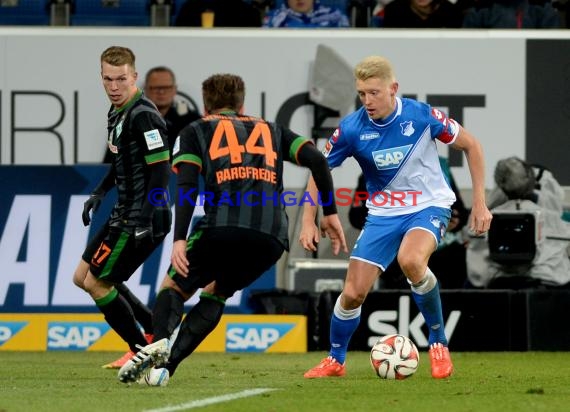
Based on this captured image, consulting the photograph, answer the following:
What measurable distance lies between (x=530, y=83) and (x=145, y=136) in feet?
20.0

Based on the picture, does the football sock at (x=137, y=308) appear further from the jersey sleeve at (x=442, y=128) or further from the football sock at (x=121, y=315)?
the jersey sleeve at (x=442, y=128)

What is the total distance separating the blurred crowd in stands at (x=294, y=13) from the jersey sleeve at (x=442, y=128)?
5.42 meters

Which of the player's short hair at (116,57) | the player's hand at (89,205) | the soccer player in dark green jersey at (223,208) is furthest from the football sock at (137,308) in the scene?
the soccer player in dark green jersey at (223,208)

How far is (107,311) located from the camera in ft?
31.4

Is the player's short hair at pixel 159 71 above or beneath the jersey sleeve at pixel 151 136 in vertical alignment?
above

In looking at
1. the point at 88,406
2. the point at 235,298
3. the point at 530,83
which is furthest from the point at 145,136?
the point at 530,83

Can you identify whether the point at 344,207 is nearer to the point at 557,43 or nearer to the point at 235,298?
the point at 235,298

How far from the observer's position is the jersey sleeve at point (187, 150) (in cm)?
786

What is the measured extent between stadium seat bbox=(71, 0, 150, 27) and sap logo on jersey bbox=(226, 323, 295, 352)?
3.93 metres

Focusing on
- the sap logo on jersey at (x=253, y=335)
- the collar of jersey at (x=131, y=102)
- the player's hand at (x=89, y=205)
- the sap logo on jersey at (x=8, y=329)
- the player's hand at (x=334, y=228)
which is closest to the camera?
the player's hand at (x=334, y=228)

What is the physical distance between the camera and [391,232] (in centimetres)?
905

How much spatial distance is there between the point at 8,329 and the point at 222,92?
5474mm

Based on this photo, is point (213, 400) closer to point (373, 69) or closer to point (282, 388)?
point (282, 388)

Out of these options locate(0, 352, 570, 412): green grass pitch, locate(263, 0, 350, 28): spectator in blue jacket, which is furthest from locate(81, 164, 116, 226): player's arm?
locate(263, 0, 350, 28): spectator in blue jacket
